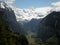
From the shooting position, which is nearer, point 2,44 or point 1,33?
point 2,44

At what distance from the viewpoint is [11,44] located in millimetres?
188250

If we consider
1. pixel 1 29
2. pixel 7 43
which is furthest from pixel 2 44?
pixel 1 29

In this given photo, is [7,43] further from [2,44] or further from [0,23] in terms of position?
[0,23]

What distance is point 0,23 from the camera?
195m

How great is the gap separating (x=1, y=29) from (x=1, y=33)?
4.77m

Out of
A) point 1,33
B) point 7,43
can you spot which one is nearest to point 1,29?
point 1,33

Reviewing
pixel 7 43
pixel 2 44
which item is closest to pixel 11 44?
pixel 7 43

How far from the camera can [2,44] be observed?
168 m

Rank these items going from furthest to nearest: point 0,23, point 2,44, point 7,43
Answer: point 0,23
point 7,43
point 2,44

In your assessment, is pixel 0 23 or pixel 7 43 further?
pixel 0 23

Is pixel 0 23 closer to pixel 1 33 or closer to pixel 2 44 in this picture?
pixel 1 33

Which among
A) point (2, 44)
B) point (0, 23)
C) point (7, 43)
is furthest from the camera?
point (0, 23)

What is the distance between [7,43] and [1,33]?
12268 millimetres

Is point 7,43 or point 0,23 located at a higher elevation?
point 0,23
